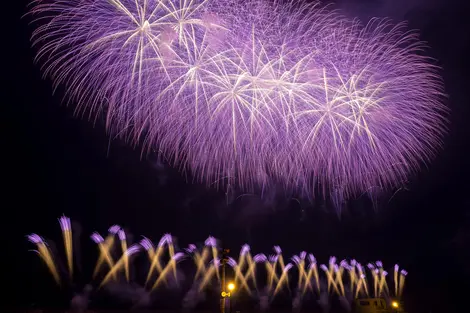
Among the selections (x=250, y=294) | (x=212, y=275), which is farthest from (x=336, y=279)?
(x=212, y=275)

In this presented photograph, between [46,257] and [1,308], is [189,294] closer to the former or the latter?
[46,257]

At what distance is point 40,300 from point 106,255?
5.69 meters

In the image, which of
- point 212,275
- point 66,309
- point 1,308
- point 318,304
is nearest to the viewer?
point 1,308

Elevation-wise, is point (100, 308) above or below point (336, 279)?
below

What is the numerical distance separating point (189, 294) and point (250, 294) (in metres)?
7.14

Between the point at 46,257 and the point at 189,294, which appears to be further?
the point at 189,294

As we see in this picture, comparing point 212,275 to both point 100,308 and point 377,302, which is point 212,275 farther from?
point 377,302

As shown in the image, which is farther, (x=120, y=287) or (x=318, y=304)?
(x=318, y=304)

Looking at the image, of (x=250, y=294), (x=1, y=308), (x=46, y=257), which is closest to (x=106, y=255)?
(x=46, y=257)

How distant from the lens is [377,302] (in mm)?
52438

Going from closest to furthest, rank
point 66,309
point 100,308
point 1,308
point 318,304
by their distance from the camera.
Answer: point 1,308 < point 66,309 < point 100,308 < point 318,304

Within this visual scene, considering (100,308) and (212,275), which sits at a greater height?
(212,275)

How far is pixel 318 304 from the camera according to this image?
60344mm

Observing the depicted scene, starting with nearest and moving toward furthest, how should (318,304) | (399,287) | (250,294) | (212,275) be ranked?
(212,275), (250,294), (318,304), (399,287)
